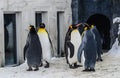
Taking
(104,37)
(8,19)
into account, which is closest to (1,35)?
(8,19)

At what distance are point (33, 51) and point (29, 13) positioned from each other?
211 cm

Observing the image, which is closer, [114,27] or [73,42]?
[73,42]

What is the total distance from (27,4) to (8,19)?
30.9 inches

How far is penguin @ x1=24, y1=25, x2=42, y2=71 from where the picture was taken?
33.1 ft

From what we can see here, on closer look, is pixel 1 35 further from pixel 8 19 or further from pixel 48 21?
pixel 48 21

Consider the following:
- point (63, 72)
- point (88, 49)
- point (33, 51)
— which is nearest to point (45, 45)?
point (33, 51)

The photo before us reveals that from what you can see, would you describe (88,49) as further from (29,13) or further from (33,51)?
(29,13)

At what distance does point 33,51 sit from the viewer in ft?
33.2

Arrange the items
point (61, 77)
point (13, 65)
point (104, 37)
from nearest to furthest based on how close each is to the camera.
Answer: point (61, 77) < point (13, 65) < point (104, 37)

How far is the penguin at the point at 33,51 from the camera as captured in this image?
398 inches

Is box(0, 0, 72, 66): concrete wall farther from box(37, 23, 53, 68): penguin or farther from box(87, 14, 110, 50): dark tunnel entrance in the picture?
box(87, 14, 110, 50): dark tunnel entrance

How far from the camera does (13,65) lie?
11.5m

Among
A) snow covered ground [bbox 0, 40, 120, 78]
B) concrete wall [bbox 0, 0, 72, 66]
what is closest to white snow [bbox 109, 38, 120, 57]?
snow covered ground [bbox 0, 40, 120, 78]

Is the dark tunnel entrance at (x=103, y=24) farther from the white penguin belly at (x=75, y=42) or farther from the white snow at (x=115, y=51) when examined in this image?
the white penguin belly at (x=75, y=42)
